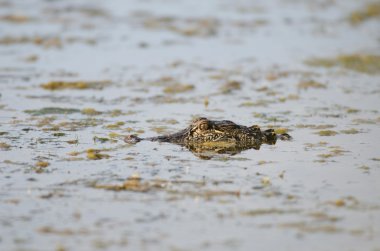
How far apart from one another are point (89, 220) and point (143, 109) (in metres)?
6.27

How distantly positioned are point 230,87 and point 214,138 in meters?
4.98

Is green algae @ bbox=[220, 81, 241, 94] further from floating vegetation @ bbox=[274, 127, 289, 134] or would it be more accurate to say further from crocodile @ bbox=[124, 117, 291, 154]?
crocodile @ bbox=[124, 117, 291, 154]

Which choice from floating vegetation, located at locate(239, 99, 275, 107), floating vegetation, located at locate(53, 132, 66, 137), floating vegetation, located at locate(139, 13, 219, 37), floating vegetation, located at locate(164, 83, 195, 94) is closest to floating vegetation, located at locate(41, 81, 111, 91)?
floating vegetation, located at locate(164, 83, 195, 94)

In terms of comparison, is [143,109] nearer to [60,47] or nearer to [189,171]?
[189,171]

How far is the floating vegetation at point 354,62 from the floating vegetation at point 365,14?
644cm

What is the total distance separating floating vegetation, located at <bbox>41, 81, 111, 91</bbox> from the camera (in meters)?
15.9

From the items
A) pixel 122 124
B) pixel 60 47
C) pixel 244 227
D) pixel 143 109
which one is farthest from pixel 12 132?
pixel 60 47

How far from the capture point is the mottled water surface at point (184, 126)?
7.71 meters

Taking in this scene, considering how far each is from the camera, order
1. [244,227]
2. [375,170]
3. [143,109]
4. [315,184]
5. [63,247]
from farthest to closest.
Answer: [143,109]
[375,170]
[315,184]
[244,227]
[63,247]

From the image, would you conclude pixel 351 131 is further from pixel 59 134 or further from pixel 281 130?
pixel 59 134

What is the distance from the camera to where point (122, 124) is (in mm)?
12805

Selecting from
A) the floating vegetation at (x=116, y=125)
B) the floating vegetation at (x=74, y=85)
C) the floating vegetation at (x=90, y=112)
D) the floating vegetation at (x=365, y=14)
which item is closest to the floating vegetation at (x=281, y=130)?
the floating vegetation at (x=116, y=125)

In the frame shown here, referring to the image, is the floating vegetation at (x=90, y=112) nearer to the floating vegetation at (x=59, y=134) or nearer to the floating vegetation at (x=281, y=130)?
the floating vegetation at (x=59, y=134)

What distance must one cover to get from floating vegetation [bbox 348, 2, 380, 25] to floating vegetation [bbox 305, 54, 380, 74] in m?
6.44
